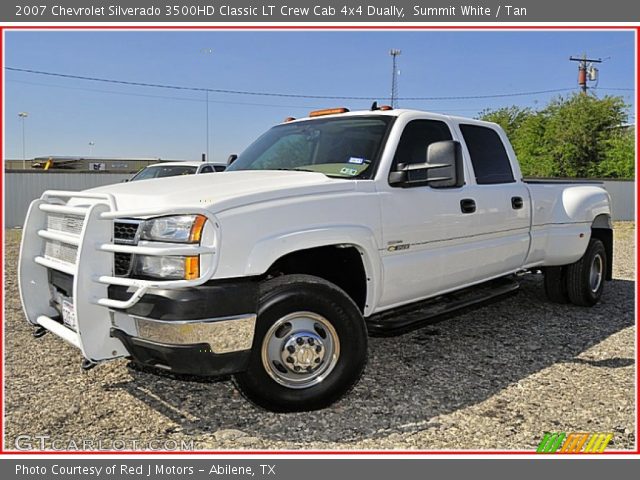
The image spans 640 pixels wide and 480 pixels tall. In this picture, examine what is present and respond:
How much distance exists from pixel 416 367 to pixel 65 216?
2.80 metres

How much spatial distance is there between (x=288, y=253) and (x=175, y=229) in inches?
27.1

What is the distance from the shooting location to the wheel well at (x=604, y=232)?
6742mm

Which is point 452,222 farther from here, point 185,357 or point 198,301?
point 185,357

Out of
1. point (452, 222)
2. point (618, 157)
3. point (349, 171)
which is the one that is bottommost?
point (452, 222)

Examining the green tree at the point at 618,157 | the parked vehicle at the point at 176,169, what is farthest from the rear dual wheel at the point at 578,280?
the green tree at the point at 618,157

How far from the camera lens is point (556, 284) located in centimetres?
664

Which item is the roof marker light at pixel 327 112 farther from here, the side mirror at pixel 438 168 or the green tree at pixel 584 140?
the green tree at pixel 584 140

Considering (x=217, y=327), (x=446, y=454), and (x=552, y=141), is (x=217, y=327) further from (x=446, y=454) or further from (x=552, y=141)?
(x=552, y=141)

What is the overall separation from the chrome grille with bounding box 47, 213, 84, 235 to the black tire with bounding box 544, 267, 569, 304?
5.05m

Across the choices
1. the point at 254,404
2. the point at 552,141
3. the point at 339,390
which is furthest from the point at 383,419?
the point at 552,141

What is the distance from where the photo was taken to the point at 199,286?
10.2 feet

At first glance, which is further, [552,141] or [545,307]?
[552,141]

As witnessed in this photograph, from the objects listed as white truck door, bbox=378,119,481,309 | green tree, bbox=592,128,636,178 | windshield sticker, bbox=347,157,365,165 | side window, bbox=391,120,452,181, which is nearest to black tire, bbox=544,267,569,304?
white truck door, bbox=378,119,481,309

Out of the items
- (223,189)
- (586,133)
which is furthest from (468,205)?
(586,133)
